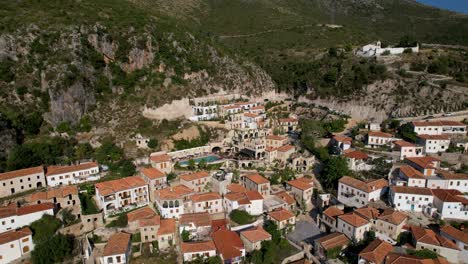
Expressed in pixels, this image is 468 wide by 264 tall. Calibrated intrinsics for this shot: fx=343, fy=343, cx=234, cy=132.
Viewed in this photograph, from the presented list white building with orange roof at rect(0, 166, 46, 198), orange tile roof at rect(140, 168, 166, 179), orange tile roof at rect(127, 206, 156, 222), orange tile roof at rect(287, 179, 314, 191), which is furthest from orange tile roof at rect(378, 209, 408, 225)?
white building with orange roof at rect(0, 166, 46, 198)

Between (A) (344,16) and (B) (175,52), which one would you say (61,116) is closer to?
(B) (175,52)

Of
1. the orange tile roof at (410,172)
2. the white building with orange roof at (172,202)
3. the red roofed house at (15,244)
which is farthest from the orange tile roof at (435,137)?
the red roofed house at (15,244)

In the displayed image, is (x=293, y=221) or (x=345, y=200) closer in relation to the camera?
(x=293, y=221)

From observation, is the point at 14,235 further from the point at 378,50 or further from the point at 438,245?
the point at 378,50

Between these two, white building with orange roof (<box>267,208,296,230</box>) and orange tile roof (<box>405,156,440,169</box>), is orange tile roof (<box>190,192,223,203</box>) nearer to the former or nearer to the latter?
white building with orange roof (<box>267,208,296,230</box>)

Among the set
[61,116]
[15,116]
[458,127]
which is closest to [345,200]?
[458,127]
